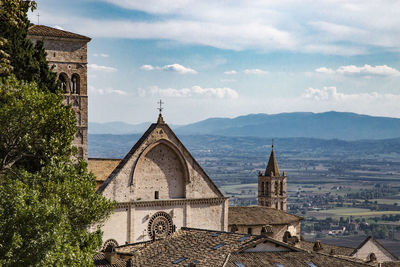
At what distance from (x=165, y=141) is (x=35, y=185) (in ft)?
80.0

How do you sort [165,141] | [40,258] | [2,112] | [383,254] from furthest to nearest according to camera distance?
[383,254] → [165,141] → [2,112] → [40,258]

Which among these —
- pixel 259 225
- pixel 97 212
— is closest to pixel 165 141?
pixel 259 225

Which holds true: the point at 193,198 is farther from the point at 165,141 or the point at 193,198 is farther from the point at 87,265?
the point at 87,265

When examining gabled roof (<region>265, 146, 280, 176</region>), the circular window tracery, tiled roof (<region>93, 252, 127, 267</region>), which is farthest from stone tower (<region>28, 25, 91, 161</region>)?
gabled roof (<region>265, 146, 280, 176</region>)

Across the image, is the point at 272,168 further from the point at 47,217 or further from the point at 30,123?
the point at 47,217

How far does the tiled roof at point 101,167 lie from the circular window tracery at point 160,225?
6366mm

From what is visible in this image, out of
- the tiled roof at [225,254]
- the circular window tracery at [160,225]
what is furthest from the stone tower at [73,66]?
the tiled roof at [225,254]

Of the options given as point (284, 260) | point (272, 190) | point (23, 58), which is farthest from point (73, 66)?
point (284, 260)

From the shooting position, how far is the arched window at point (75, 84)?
5425cm

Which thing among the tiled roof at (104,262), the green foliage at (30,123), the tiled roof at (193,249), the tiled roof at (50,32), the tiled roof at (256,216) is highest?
the tiled roof at (50,32)

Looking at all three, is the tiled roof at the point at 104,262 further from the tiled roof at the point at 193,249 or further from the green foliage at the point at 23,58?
the green foliage at the point at 23,58

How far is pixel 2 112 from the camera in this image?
79.5 feet

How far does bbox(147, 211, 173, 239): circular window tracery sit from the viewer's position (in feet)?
156

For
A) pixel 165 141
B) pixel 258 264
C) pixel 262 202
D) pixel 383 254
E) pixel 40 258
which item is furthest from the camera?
pixel 262 202
